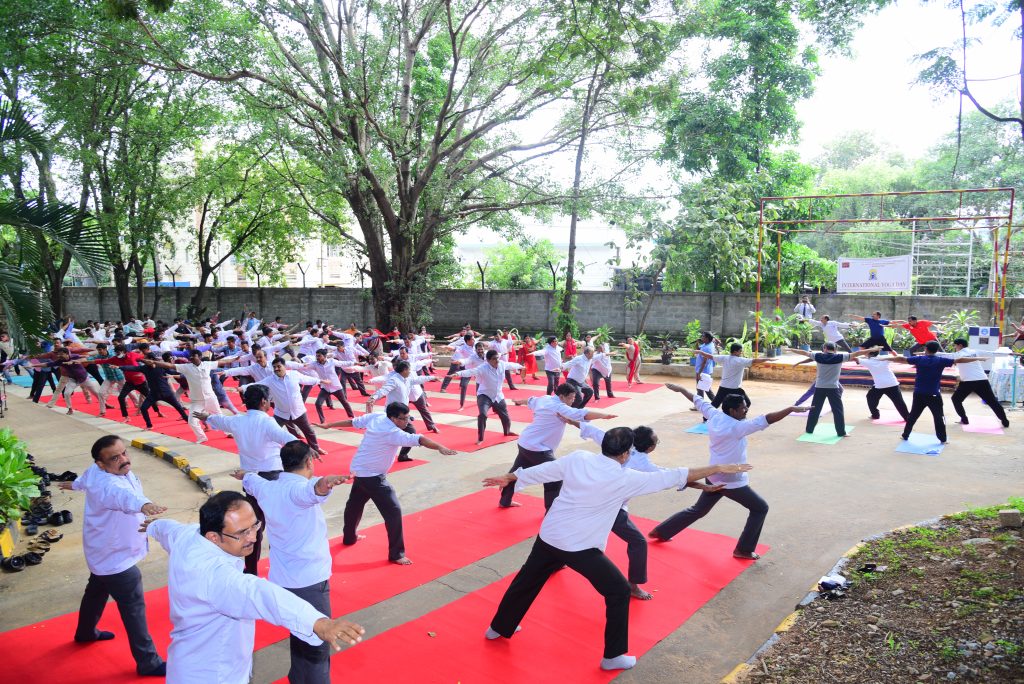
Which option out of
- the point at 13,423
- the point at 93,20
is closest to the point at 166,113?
the point at 93,20

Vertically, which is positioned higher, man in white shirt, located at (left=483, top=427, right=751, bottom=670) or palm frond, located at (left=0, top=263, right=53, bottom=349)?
palm frond, located at (left=0, top=263, right=53, bottom=349)

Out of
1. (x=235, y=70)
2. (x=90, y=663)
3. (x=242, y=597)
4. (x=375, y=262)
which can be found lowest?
(x=90, y=663)

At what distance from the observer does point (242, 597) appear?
3023 mm

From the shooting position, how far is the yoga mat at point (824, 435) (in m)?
11.3

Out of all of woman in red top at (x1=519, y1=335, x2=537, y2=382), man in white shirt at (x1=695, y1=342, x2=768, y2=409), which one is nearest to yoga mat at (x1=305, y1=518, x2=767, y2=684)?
man in white shirt at (x1=695, y1=342, x2=768, y2=409)

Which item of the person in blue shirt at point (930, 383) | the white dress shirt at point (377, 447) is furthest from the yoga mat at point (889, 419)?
the white dress shirt at point (377, 447)

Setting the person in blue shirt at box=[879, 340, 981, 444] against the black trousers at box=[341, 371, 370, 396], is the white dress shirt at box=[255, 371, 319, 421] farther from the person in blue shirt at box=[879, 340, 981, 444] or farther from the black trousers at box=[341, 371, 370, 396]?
the person in blue shirt at box=[879, 340, 981, 444]

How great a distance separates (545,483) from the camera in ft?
23.2

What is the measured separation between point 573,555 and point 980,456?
8.29m

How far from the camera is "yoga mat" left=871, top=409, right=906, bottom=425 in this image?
40.9ft

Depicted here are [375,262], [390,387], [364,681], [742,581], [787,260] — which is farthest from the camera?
[787,260]

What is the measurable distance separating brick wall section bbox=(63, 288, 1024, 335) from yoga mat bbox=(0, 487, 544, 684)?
1616 cm

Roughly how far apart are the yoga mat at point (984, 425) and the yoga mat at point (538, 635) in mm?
7538

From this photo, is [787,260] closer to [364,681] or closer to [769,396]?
[769,396]
